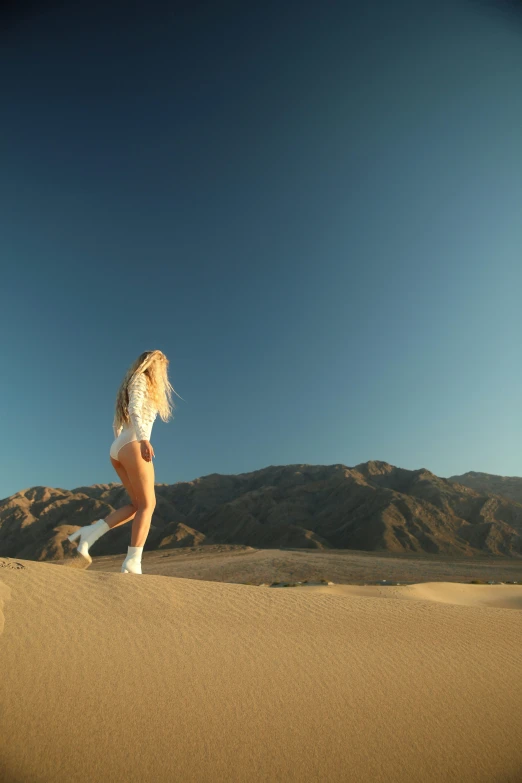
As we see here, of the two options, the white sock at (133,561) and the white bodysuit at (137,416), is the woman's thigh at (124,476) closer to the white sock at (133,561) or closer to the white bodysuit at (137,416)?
the white bodysuit at (137,416)

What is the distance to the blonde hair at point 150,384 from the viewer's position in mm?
4324

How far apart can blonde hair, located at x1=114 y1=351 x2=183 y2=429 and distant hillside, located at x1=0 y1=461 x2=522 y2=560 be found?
30098 millimetres

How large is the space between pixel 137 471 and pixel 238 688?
7.70 feet

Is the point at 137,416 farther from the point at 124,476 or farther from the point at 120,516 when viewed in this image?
the point at 120,516

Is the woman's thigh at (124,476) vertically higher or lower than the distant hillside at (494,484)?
lower

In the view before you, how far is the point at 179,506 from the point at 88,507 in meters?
12.6

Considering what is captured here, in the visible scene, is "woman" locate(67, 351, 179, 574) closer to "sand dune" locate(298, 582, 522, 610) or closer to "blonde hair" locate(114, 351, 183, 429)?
"blonde hair" locate(114, 351, 183, 429)

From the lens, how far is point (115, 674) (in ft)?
6.27

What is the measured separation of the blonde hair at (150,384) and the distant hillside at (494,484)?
62.0 meters

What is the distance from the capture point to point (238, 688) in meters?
1.93

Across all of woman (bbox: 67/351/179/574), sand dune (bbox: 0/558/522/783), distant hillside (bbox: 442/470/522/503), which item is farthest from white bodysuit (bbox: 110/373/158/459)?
distant hillside (bbox: 442/470/522/503)

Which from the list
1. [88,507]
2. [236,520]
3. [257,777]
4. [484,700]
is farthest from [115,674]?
[88,507]

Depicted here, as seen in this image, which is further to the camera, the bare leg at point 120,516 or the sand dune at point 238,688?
the bare leg at point 120,516

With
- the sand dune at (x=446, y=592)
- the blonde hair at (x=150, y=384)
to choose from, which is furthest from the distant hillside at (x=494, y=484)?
the blonde hair at (x=150, y=384)
